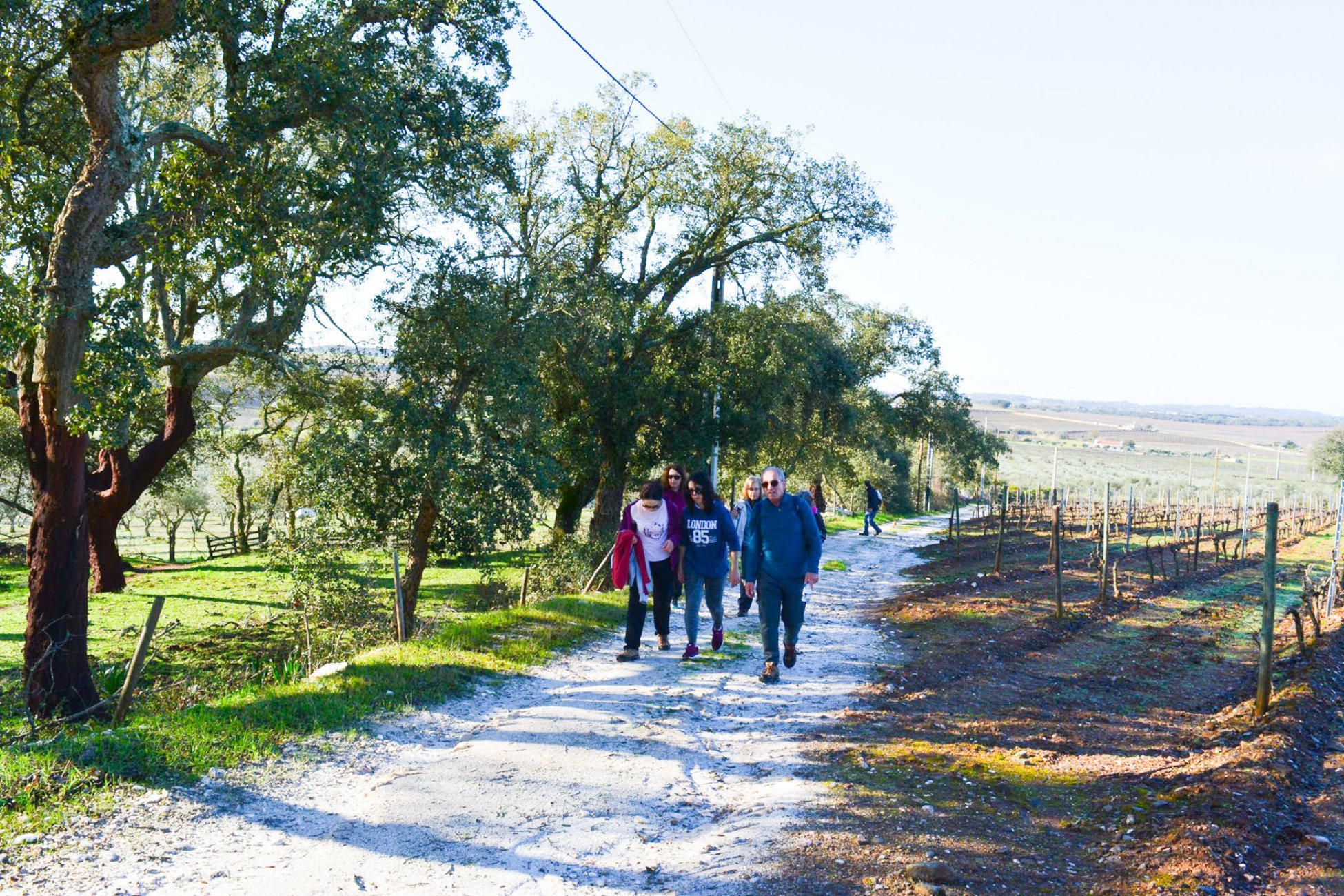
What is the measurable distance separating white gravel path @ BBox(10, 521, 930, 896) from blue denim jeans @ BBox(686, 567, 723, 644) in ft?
3.14

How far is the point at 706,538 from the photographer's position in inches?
349

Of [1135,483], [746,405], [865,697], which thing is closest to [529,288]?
[746,405]

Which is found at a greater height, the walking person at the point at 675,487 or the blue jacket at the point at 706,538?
the walking person at the point at 675,487

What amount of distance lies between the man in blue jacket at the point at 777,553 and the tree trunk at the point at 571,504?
14334 millimetres

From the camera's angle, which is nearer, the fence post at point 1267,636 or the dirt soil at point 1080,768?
the dirt soil at point 1080,768

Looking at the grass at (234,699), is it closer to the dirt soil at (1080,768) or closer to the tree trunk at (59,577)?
the tree trunk at (59,577)

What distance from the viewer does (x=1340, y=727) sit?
7422mm

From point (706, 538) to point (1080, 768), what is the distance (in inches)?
150

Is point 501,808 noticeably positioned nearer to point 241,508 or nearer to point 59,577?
point 59,577

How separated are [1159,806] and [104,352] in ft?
31.5

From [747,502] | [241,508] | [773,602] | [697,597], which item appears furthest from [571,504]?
[241,508]

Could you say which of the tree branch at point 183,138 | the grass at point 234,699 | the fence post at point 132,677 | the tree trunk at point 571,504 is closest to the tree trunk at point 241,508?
the tree trunk at point 571,504

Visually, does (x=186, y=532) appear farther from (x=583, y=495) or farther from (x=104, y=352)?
(x=104, y=352)

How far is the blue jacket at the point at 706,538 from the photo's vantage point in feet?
29.1
